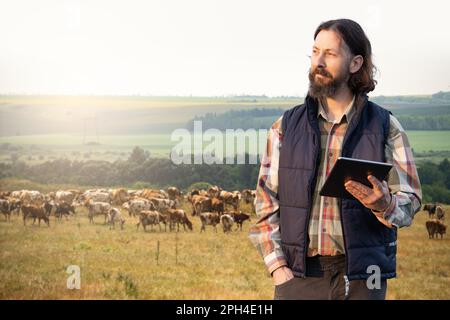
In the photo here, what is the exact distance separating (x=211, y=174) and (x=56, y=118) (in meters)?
1.85

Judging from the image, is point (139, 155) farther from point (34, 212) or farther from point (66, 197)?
point (34, 212)

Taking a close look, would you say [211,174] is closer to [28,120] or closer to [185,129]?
[185,129]

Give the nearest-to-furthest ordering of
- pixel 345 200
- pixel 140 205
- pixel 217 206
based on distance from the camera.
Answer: pixel 345 200 < pixel 140 205 < pixel 217 206

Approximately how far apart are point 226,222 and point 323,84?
16.8ft

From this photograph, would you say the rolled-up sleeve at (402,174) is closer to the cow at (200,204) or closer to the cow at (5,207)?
the cow at (200,204)

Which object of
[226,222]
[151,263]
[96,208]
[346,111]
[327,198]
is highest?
[346,111]

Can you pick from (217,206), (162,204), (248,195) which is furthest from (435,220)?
(162,204)

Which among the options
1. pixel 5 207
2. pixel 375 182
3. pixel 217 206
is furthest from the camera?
pixel 5 207

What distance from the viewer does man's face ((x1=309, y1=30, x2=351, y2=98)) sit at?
102 inches

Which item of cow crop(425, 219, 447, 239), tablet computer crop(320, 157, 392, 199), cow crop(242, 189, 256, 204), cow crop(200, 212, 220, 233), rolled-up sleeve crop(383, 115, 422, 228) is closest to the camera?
tablet computer crop(320, 157, 392, 199)

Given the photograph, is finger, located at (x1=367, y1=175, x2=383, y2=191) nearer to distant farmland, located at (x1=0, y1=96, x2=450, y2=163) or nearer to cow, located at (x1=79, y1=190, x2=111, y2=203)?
distant farmland, located at (x1=0, y1=96, x2=450, y2=163)

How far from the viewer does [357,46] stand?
8.66 ft

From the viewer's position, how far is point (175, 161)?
7.86m

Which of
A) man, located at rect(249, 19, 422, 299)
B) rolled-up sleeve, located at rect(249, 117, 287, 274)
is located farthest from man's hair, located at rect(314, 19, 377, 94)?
rolled-up sleeve, located at rect(249, 117, 287, 274)
